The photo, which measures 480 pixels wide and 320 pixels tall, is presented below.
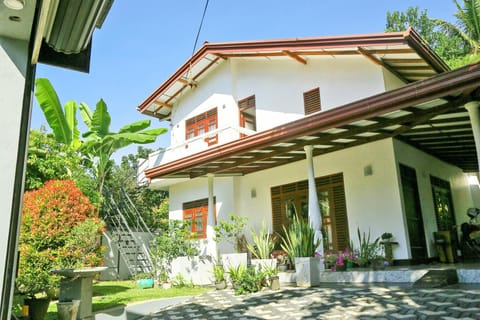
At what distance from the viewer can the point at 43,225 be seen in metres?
6.98

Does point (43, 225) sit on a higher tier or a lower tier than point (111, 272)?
higher

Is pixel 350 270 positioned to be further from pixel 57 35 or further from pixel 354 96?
pixel 57 35

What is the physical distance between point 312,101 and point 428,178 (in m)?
4.48

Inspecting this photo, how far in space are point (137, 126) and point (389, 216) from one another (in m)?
9.11

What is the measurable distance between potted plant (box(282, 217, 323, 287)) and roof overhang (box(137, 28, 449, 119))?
16.2 ft

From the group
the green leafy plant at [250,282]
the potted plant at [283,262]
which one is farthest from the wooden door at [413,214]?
the green leafy plant at [250,282]

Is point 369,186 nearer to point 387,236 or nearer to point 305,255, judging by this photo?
point 387,236

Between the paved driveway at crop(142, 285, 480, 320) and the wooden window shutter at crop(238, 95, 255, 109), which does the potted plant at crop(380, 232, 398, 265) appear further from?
the wooden window shutter at crop(238, 95, 255, 109)

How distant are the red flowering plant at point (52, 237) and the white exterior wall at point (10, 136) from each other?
16.9 feet

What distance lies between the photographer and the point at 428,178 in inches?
464

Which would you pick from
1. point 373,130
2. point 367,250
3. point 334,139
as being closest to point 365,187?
point 367,250

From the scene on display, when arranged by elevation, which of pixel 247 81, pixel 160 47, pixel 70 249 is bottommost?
pixel 70 249

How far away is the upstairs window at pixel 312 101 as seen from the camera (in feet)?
37.4

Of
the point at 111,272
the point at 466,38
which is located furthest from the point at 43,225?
the point at 466,38
